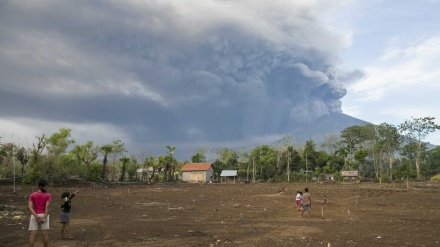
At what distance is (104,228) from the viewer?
14953 mm

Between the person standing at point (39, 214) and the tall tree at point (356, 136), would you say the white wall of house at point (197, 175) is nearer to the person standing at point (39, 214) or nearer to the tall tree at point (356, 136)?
the tall tree at point (356, 136)

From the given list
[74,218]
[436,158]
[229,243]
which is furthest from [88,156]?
[436,158]

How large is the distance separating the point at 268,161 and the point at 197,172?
20827 mm

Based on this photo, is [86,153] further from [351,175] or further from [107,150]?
[351,175]

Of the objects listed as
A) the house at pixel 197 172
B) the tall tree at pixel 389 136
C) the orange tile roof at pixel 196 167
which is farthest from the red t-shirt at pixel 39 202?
the tall tree at pixel 389 136

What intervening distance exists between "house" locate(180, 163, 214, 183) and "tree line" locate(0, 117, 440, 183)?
2237mm

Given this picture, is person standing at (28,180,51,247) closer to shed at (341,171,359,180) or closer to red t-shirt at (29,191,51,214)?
red t-shirt at (29,191,51,214)

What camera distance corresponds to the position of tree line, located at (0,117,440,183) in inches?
2117

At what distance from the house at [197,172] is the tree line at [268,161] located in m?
2.24

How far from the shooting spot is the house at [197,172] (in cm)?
8819

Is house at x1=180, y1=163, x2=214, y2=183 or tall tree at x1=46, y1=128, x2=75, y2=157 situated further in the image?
house at x1=180, y1=163, x2=214, y2=183

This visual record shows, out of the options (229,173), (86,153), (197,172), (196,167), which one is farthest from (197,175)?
(86,153)

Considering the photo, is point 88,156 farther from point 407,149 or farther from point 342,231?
point 407,149

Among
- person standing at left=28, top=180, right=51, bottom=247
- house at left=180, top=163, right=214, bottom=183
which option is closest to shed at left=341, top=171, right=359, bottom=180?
house at left=180, top=163, right=214, bottom=183
